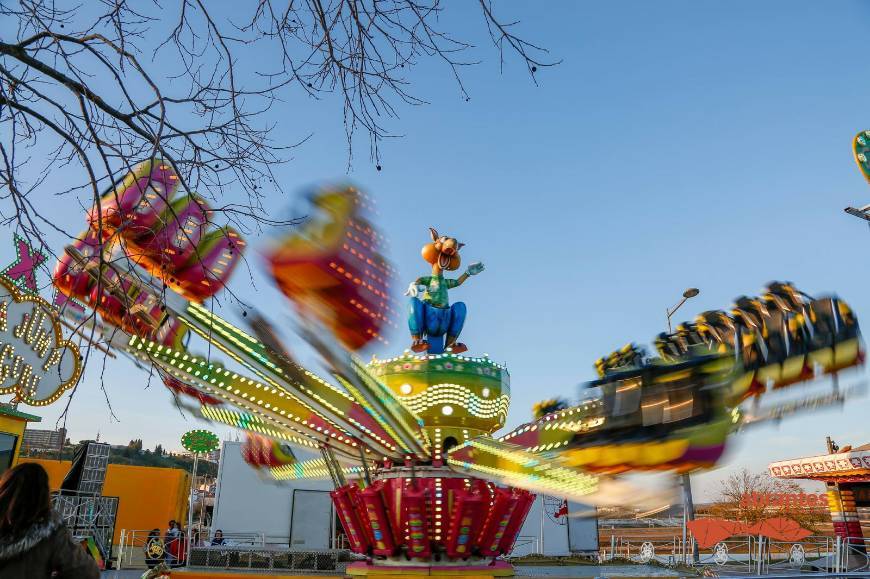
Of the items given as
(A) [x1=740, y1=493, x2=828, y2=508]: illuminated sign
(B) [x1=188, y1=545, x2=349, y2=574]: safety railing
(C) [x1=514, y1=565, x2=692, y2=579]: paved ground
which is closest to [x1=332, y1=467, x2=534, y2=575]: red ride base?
(C) [x1=514, y1=565, x2=692, y2=579]: paved ground

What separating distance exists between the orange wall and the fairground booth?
67.8ft

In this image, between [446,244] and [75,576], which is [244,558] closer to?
[446,244]

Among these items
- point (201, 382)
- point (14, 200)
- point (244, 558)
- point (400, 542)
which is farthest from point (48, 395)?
point (14, 200)

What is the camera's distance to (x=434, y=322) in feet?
38.8

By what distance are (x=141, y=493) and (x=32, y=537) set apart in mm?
23016

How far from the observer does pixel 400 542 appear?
10320 millimetres

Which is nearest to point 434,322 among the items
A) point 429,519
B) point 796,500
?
point 429,519

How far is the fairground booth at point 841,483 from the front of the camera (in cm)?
1733

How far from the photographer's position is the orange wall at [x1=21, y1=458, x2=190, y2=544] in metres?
22.5

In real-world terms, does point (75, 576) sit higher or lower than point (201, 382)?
lower

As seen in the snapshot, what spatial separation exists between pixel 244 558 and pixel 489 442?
7155mm

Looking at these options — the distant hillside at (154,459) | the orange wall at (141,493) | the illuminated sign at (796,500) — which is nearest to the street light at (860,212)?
the illuminated sign at (796,500)

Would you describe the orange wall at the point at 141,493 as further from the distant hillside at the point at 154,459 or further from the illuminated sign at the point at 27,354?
the distant hillside at the point at 154,459

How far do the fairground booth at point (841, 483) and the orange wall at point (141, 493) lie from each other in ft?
67.8
